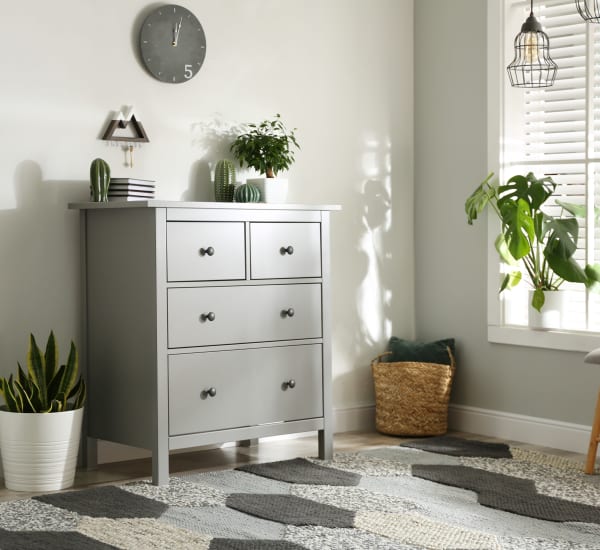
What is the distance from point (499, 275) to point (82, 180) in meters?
1.87

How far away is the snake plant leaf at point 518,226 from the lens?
4.12 meters

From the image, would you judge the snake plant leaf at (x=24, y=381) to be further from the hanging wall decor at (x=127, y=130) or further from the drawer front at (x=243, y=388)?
the hanging wall decor at (x=127, y=130)

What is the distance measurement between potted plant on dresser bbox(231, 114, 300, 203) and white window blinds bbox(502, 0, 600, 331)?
103 centimetres

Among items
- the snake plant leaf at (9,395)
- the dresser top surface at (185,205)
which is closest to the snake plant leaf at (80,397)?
the snake plant leaf at (9,395)

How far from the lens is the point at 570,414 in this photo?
416 cm

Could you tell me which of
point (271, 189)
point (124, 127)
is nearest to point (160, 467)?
point (271, 189)

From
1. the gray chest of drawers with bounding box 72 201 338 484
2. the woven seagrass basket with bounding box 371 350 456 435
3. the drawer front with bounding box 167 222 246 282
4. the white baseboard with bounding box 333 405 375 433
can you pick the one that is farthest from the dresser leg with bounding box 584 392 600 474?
the drawer front with bounding box 167 222 246 282

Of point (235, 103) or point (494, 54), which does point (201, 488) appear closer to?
point (235, 103)

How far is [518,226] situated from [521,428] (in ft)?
2.94

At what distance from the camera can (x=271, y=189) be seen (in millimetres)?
3984

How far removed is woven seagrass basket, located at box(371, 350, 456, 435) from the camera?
4.41 metres

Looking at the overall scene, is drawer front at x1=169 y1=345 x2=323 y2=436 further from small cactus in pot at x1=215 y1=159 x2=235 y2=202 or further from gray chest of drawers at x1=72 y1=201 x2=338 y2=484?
small cactus in pot at x1=215 y1=159 x2=235 y2=202

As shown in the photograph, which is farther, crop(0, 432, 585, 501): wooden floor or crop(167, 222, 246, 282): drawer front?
crop(0, 432, 585, 501): wooden floor

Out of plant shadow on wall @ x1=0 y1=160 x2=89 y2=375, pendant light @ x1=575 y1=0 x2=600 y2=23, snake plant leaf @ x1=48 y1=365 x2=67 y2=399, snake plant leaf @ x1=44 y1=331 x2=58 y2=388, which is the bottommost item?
snake plant leaf @ x1=48 y1=365 x2=67 y2=399
